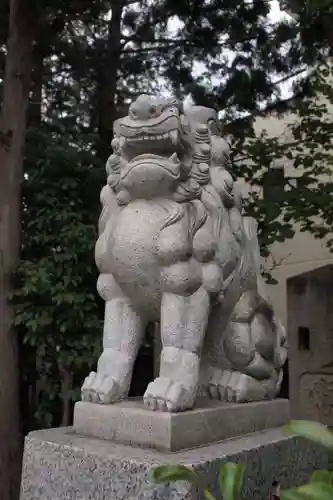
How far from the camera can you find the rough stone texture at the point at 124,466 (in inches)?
63.6

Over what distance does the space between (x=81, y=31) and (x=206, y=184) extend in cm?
377

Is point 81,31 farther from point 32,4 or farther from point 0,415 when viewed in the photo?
point 0,415

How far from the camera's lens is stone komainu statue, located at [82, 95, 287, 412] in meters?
1.89

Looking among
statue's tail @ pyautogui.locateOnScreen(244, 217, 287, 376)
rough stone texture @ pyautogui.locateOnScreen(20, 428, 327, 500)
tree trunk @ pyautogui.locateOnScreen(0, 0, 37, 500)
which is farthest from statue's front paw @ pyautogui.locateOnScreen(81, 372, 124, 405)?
tree trunk @ pyautogui.locateOnScreen(0, 0, 37, 500)

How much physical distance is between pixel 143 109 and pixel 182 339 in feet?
2.42

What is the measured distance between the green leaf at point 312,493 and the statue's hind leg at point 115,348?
1166 mm

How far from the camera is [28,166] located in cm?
448

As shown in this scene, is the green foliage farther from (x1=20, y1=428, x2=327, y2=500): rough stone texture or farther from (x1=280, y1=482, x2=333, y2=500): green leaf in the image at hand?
(x1=280, y1=482, x2=333, y2=500): green leaf

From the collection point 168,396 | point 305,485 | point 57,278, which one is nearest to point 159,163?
point 168,396

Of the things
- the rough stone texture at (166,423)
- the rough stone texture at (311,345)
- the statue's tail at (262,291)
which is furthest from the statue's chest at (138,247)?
the rough stone texture at (311,345)

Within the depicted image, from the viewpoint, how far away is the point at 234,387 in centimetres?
207

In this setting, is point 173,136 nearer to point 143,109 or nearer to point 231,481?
point 143,109

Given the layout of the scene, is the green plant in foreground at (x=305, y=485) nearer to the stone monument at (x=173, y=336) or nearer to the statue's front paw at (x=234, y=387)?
the stone monument at (x=173, y=336)

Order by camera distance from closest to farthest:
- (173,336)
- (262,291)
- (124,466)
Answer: (124,466), (173,336), (262,291)
